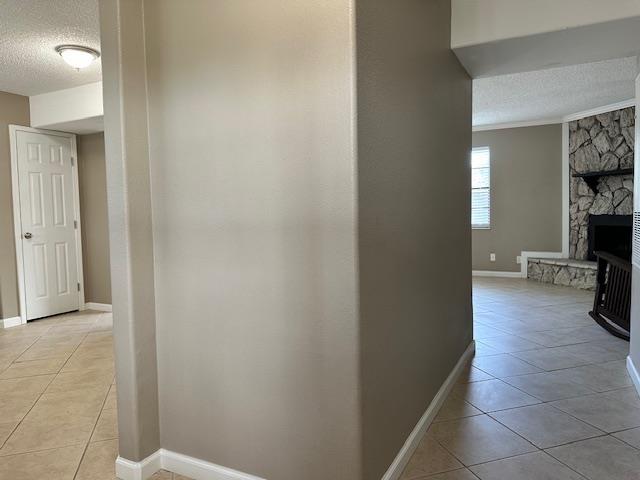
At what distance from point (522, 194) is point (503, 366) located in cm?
455

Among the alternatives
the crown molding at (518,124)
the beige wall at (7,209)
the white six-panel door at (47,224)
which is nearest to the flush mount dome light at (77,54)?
the beige wall at (7,209)

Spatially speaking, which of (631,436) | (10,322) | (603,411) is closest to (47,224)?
(10,322)

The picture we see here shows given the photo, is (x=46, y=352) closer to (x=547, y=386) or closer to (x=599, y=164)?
(x=547, y=386)

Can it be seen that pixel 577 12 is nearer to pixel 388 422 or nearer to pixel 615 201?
pixel 388 422

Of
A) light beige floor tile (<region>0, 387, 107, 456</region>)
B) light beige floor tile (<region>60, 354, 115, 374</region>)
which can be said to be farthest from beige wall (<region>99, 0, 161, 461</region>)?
light beige floor tile (<region>60, 354, 115, 374</region>)

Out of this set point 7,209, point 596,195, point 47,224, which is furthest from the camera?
point 596,195

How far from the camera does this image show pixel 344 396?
5.36 feet

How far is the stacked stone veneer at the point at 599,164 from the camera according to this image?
5965 millimetres

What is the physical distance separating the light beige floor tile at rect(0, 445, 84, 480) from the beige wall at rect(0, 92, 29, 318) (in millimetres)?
3142

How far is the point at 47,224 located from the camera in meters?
5.12

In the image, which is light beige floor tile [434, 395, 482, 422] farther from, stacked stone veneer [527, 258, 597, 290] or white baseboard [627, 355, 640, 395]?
stacked stone veneer [527, 258, 597, 290]

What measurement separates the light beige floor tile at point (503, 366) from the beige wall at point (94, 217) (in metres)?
4.24

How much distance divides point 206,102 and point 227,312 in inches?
33.5

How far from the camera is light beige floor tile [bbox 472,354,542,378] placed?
316 cm
